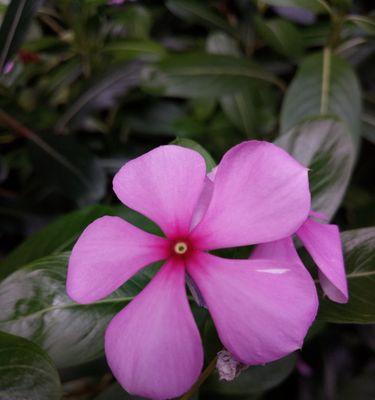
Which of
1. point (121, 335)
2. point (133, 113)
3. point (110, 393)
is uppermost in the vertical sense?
point (121, 335)

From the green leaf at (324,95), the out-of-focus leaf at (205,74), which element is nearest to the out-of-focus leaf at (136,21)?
the out-of-focus leaf at (205,74)

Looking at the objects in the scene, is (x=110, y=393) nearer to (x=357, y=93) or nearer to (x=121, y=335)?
(x=121, y=335)

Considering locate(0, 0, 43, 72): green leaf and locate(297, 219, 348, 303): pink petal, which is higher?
locate(0, 0, 43, 72): green leaf

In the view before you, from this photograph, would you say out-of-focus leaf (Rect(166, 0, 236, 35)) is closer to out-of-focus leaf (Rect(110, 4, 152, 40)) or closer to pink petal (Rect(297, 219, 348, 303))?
out-of-focus leaf (Rect(110, 4, 152, 40))

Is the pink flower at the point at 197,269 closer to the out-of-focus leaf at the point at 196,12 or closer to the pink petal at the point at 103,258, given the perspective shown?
the pink petal at the point at 103,258

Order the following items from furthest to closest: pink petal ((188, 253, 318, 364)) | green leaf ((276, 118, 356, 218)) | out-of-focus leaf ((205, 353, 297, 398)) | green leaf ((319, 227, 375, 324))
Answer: out-of-focus leaf ((205, 353, 297, 398)) → green leaf ((276, 118, 356, 218)) → green leaf ((319, 227, 375, 324)) → pink petal ((188, 253, 318, 364))

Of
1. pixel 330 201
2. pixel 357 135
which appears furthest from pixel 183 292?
pixel 357 135

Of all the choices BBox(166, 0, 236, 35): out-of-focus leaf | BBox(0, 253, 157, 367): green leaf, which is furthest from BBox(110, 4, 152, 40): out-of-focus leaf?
BBox(0, 253, 157, 367): green leaf
